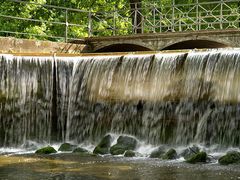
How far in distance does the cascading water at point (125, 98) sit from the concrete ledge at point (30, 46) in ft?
5.25

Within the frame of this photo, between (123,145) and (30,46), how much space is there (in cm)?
607

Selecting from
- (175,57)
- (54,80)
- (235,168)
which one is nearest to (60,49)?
(54,80)

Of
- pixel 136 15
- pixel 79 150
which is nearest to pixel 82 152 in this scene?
pixel 79 150

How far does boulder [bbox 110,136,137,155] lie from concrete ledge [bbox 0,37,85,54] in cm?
534

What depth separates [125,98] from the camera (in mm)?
15555

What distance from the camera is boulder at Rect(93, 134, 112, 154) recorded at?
13752mm

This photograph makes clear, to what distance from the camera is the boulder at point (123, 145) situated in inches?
532

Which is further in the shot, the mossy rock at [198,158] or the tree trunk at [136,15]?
the tree trunk at [136,15]

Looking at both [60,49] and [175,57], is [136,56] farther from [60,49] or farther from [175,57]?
[60,49]

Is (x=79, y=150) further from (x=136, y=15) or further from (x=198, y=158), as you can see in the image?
(x=136, y=15)

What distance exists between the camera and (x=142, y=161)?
12172mm

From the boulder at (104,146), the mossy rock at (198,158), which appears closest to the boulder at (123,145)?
the boulder at (104,146)

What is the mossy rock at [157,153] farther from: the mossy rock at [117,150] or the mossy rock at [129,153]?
the mossy rock at [117,150]

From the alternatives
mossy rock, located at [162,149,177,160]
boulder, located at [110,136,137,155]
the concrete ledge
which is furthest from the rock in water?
the concrete ledge
